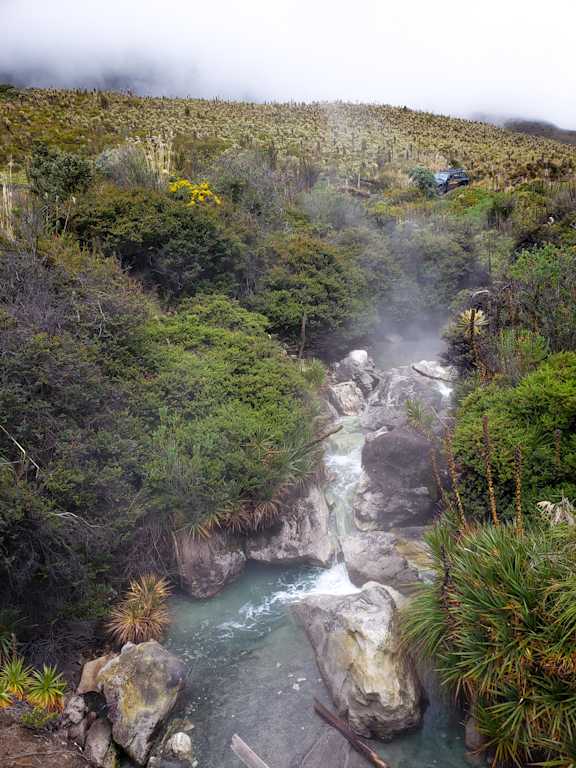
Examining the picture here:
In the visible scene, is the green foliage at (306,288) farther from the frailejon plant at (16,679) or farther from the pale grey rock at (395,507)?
the frailejon plant at (16,679)

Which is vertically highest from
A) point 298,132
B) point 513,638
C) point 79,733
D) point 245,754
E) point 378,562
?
point 298,132

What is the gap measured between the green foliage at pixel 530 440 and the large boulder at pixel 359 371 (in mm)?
7514

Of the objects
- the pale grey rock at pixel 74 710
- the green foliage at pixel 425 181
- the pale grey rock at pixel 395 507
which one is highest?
the green foliage at pixel 425 181

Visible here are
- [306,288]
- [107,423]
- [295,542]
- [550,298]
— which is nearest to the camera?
[107,423]

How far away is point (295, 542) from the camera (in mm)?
12109

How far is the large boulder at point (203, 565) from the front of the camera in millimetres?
11133

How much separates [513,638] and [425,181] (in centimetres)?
3410

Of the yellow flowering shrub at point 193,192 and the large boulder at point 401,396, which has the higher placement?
the yellow flowering shrub at point 193,192

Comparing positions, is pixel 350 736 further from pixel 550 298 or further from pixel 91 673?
pixel 550 298

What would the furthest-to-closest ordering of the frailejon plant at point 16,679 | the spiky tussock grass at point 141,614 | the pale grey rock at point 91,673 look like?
the spiky tussock grass at point 141,614 → the pale grey rock at point 91,673 → the frailejon plant at point 16,679

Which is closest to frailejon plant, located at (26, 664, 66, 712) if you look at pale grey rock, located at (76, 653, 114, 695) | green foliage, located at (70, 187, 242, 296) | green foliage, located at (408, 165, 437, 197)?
pale grey rock, located at (76, 653, 114, 695)

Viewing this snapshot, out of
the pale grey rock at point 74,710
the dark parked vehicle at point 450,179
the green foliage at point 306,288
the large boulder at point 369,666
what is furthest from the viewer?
the dark parked vehicle at point 450,179

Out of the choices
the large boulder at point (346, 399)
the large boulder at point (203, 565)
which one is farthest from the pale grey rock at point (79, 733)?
the large boulder at point (346, 399)

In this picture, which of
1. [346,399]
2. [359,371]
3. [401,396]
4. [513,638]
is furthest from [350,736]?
[359,371]
